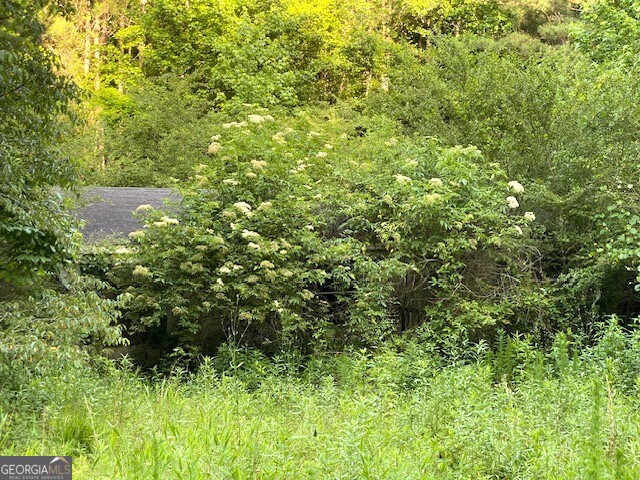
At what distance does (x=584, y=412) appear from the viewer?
17.1ft

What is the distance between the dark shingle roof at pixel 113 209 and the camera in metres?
10.2

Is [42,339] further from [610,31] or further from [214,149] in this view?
[610,31]

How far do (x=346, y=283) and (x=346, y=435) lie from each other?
5.82 metres

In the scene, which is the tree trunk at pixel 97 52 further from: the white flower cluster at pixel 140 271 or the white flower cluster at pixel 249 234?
the white flower cluster at pixel 249 234

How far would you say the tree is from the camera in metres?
5.49

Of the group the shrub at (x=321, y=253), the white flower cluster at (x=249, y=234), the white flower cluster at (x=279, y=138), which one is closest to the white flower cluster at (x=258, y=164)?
the shrub at (x=321, y=253)

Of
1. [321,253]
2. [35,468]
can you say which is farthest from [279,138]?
[35,468]

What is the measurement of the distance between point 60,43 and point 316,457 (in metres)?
22.8

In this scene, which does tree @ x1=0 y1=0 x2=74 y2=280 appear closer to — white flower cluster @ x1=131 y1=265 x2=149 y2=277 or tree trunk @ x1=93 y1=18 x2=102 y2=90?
white flower cluster @ x1=131 y1=265 x2=149 y2=277

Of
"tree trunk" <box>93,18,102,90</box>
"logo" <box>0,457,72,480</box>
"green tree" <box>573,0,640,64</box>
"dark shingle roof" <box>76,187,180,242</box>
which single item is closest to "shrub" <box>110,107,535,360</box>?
"dark shingle roof" <box>76,187,180,242</box>

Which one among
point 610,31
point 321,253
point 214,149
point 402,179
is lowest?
point 321,253

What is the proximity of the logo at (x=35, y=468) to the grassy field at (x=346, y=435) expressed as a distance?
118 mm

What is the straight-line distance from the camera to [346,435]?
13.1 feet

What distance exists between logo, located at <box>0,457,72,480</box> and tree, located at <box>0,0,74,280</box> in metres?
2.06
